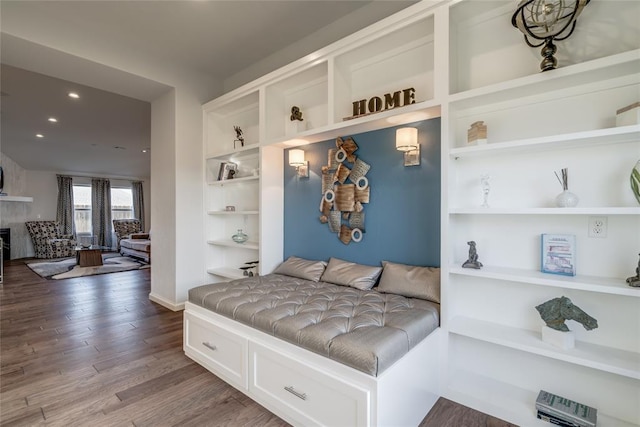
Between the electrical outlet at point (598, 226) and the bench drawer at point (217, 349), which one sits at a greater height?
the electrical outlet at point (598, 226)

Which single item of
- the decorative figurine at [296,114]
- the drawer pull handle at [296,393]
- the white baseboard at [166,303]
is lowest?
the white baseboard at [166,303]

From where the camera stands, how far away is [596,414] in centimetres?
164

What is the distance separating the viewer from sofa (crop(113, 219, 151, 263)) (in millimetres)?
7251

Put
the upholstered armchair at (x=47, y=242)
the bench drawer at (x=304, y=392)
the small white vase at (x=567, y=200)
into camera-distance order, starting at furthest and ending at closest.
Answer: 1. the upholstered armchair at (x=47, y=242)
2. the small white vase at (x=567, y=200)
3. the bench drawer at (x=304, y=392)

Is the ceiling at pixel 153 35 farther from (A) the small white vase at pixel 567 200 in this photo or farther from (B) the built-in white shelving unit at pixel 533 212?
(A) the small white vase at pixel 567 200

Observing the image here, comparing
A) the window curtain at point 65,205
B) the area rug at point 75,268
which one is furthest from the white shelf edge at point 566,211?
the window curtain at point 65,205

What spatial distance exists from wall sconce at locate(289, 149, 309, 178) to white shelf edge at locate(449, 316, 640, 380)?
6.31 ft

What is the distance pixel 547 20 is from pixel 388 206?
1513 millimetres

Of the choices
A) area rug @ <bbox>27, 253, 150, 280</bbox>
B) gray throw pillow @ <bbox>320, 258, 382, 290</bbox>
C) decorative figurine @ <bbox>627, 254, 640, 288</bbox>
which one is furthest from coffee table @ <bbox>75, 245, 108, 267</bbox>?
decorative figurine @ <bbox>627, 254, 640, 288</bbox>

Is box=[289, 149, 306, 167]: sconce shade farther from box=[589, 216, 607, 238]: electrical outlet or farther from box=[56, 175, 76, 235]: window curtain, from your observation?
box=[56, 175, 76, 235]: window curtain

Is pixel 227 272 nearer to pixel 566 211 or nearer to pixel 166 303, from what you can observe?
pixel 166 303

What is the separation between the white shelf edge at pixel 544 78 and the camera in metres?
1.46

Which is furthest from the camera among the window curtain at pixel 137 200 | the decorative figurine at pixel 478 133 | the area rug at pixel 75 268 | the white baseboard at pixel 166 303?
the window curtain at pixel 137 200

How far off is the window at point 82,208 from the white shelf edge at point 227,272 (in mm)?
8069
